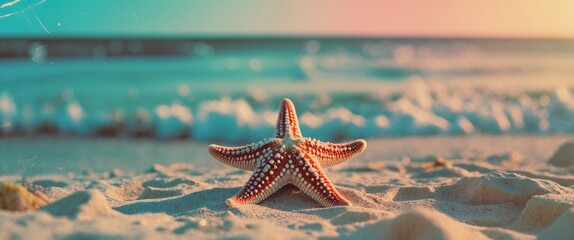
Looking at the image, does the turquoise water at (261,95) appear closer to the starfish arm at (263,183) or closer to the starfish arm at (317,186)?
the starfish arm at (263,183)

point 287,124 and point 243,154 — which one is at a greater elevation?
point 287,124

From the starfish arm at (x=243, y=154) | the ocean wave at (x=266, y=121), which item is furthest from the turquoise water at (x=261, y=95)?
the starfish arm at (x=243, y=154)

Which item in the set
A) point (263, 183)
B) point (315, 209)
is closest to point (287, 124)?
point (263, 183)

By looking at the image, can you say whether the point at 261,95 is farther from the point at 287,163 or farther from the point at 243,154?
the point at 287,163

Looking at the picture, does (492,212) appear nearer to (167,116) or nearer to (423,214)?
(423,214)

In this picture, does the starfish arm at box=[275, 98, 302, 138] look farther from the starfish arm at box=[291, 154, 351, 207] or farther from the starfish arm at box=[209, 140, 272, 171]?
the starfish arm at box=[291, 154, 351, 207]

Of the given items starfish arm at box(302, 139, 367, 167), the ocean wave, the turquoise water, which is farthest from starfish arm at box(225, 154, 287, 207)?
the ocean wave
